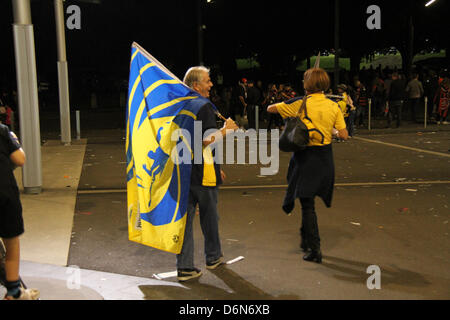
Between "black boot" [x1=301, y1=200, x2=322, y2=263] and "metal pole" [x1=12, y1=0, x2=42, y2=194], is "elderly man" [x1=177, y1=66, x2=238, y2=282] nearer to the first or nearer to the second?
"black boot" [x1=301, y1=200, x2=322, y2=263]

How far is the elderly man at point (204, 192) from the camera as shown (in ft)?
15.9

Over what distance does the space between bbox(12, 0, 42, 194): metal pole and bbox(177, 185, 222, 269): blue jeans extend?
442 cm

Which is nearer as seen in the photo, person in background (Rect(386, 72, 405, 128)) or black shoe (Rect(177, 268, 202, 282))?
black shoe (Rect(177, 268, 202, 282))

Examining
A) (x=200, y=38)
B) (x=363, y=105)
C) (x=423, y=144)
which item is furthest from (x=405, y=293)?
(x=200, y=38)

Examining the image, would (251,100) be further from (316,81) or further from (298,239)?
(316,81)

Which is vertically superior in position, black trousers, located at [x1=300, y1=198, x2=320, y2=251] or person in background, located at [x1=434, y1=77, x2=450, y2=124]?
person in background, located at [x1=434, y1=77, x2=450, y2=124]

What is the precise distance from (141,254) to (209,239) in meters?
0.92

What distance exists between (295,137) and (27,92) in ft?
16.8

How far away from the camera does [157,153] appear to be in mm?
4867

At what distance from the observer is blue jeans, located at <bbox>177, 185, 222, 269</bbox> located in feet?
16.0

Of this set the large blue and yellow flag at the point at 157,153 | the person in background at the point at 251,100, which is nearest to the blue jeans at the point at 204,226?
the large blue and yellow flag at the point at 157,153

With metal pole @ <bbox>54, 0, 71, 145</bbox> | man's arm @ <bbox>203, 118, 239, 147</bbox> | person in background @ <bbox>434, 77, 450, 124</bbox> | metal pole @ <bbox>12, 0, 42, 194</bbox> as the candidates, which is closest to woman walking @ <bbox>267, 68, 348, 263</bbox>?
man's arm @ <bbox>203, 118, 239, 147</bbox>

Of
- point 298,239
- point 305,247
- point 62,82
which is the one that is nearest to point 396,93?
point 62,82
